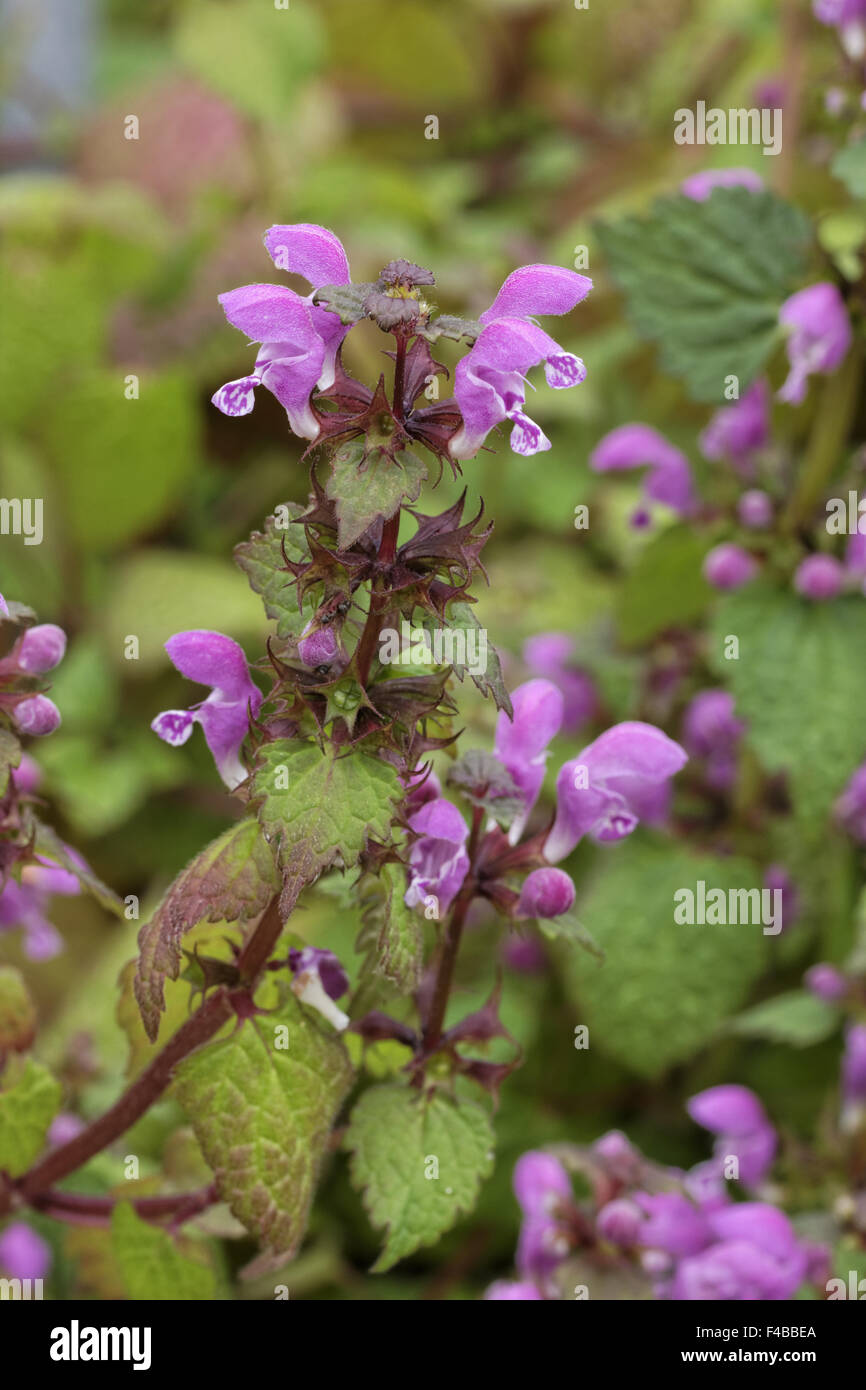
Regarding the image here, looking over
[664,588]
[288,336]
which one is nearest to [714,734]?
[664,588]

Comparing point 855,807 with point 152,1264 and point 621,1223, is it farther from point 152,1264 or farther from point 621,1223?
point 152,1264

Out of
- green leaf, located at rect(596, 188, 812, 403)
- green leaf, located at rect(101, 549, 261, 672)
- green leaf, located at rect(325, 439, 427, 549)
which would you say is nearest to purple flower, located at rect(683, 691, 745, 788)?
green leaf, located at rect(596, 188, 812, 403)

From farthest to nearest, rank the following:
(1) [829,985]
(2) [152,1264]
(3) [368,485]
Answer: (1) [829,985] < (2) [152,1264] < (3) [368,485]

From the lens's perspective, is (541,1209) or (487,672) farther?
(541,1209)

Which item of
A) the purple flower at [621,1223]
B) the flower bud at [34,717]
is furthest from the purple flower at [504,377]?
the purple flower at [621,1223]

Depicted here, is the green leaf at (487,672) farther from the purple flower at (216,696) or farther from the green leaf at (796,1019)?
the green leaf at (796,1019)

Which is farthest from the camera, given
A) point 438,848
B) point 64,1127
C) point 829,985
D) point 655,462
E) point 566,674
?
point 566,674
